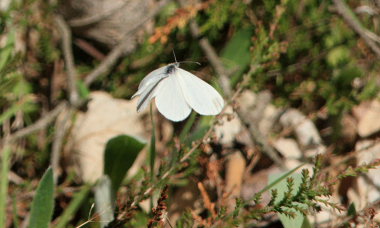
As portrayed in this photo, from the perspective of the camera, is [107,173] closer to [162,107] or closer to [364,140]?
[162,107]

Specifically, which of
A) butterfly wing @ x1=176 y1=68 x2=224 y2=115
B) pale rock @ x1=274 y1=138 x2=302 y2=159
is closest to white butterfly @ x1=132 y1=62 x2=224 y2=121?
butterfly wing @ x1=176 y1=68 x2=224 y2=115

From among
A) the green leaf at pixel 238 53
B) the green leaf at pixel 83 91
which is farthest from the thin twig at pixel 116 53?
the green leaf at pixel 238 53

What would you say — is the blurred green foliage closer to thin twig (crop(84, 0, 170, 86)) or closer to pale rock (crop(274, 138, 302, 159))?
thin twig (crop(84, 0, 170, 86))

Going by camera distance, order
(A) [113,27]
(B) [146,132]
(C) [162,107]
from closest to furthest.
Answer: (C) [162,107] → (B) [146,132] → (A) [113,27]

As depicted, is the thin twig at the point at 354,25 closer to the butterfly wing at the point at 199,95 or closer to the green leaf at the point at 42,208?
the butterfly wing at the point at 199,95

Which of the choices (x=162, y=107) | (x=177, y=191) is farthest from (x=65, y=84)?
(x=162, y=107)

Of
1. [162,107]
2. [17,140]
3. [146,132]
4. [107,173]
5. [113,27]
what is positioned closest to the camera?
[162,107]

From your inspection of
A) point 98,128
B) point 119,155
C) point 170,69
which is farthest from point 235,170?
point 170,69
